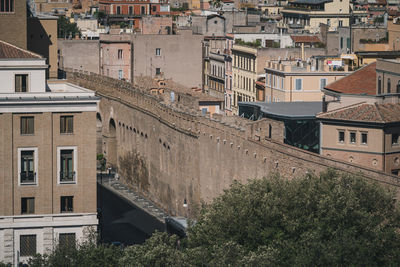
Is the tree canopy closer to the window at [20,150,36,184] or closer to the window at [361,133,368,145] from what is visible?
the window at [20,150,36,184]

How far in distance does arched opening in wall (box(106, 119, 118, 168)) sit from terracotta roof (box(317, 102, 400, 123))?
42754mm

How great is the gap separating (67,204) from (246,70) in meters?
56.4

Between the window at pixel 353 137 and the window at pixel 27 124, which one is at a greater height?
the window at pixel 27 124

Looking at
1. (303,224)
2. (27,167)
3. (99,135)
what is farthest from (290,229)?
(99,135)

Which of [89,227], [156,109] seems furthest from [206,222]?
[156,109]

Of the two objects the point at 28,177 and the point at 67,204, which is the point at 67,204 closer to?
the point at 67,204

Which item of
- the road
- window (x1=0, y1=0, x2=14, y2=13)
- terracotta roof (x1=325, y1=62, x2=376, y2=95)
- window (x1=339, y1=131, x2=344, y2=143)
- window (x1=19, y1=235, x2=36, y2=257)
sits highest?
window (x1=0, y1=0, x2=14, y2=13)

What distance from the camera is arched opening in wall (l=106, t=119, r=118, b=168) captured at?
11575 centimetres

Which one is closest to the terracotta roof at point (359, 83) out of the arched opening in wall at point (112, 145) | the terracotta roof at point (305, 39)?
the arched opening in wall at point (112, 145)

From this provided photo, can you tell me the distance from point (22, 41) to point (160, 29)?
196 ft

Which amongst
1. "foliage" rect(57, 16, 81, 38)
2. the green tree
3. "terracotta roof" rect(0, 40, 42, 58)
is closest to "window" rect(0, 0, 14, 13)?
"terracotta roof" rect(0, 40, 42, 58)

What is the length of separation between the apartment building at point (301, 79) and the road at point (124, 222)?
1320 cm

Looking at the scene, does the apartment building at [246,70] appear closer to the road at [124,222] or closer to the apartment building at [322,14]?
the road at [124,222]

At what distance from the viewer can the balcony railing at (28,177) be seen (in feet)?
206
